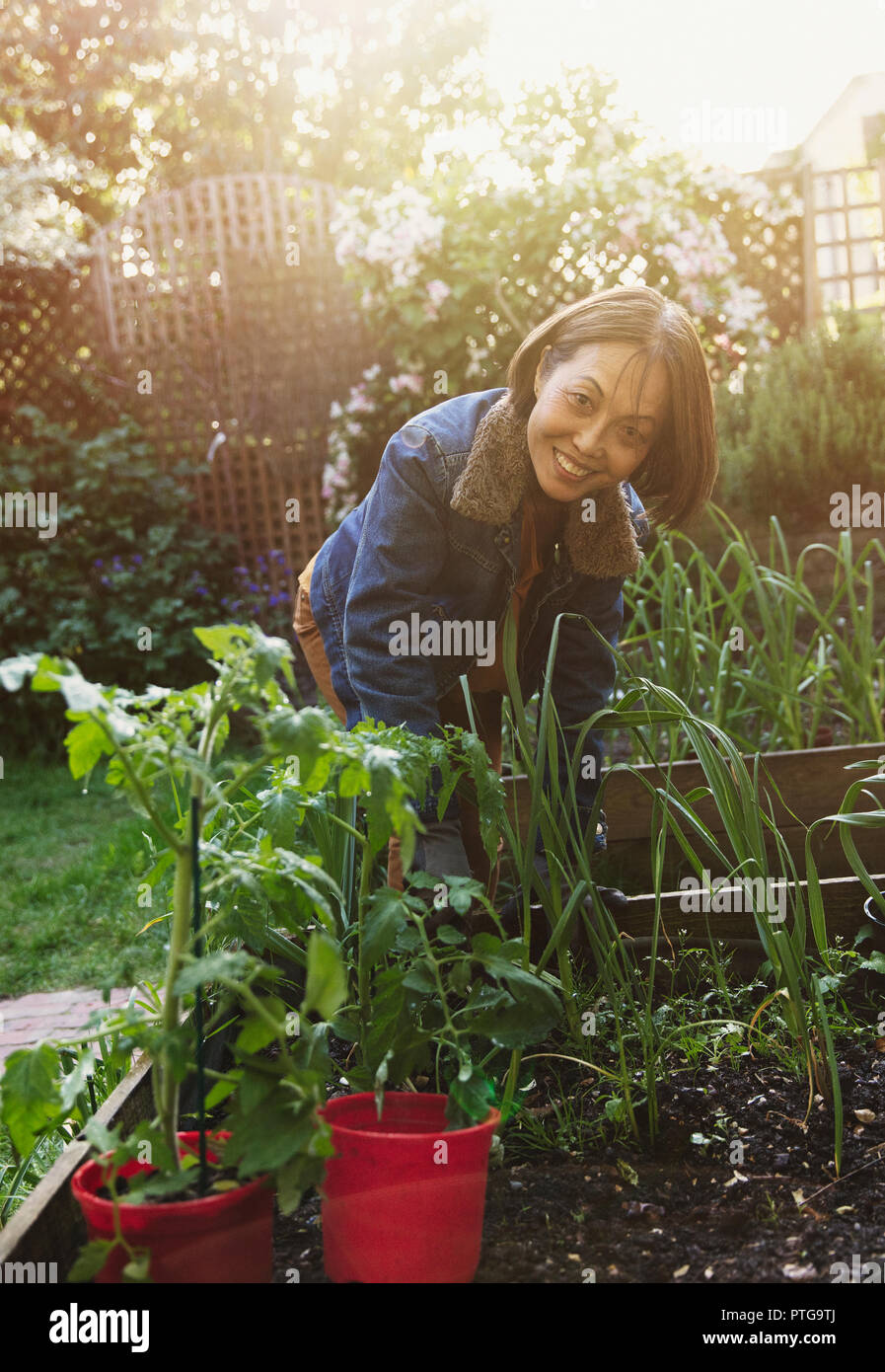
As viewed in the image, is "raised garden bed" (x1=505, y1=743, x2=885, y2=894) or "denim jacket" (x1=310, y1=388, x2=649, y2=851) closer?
"denim jacket" (x1=310, y1=388, x2=649, y2=851)

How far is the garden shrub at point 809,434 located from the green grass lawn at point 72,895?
2641mm

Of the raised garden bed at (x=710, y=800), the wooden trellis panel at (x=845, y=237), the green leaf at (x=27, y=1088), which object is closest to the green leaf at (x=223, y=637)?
the green leaf at (x=27, y=1088)

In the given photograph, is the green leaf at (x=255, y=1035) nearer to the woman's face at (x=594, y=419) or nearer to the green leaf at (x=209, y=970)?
the green leaf at (x=209, y=970)

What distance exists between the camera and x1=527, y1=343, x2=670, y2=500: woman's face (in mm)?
1620

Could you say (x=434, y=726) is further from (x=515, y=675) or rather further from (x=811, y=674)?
(x=811, y=674)

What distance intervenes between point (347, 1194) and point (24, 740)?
4380mm

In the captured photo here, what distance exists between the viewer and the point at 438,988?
1.07m

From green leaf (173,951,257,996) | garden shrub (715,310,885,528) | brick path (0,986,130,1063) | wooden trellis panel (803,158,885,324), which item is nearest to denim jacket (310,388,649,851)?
green leaf (173,951,257,996)

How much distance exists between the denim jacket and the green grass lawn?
682 millimetres

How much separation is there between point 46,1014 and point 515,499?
1.56m

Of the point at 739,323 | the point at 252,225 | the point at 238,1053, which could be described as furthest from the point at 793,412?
the point at 238,1053

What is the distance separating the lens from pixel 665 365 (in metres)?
1.63

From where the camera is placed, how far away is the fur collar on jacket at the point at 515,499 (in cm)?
175

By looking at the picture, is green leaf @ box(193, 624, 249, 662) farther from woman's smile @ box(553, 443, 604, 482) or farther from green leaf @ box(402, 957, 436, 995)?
woman's smile @ box(553, 443, 604, 482)
